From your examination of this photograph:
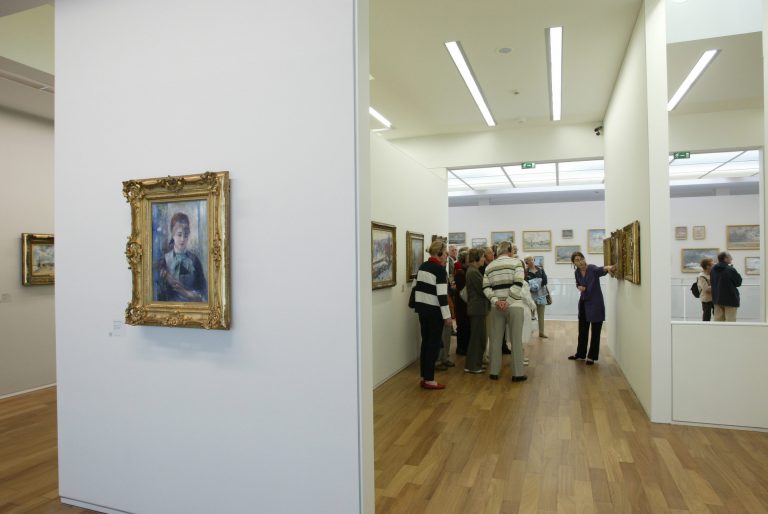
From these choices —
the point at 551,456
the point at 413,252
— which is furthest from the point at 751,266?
the point at 551,456

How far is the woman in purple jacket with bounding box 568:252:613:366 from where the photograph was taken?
8.54 m

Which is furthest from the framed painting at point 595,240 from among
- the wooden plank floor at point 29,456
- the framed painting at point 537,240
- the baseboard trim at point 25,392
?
the wooden plank floor at point 29,456

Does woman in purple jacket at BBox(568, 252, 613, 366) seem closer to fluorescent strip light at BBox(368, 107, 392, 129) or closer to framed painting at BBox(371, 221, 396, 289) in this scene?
framed painting at BBox(371, 221, 396, 289)

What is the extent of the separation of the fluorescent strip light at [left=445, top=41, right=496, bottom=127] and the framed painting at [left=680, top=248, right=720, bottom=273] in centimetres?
963

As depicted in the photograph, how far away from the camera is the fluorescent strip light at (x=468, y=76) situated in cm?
714

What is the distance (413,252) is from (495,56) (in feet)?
11.2

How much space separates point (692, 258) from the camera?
53.5ft

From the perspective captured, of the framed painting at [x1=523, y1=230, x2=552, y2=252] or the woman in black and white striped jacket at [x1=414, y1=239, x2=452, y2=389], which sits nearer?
the woman in black and white striped jacket at [x1=414, y1=239, x2=452, y2=389]

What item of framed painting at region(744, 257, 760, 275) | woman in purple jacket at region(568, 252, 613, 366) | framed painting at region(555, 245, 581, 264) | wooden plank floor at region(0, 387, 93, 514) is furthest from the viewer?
framed painting at region(555, 245, 581, 264)

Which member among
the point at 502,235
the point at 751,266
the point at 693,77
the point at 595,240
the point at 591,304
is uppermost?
the point at 693,77

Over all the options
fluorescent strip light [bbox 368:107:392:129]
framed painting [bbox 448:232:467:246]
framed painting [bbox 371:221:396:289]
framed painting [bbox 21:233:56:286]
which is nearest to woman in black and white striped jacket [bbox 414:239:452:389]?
framed painting [bbox 371:221:396:289]

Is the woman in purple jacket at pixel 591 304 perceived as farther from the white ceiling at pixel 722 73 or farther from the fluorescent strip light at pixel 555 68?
the white ceiling at pixel 722 73

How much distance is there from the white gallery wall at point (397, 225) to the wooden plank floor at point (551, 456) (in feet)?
2.73

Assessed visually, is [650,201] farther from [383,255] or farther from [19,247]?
[19,247]
